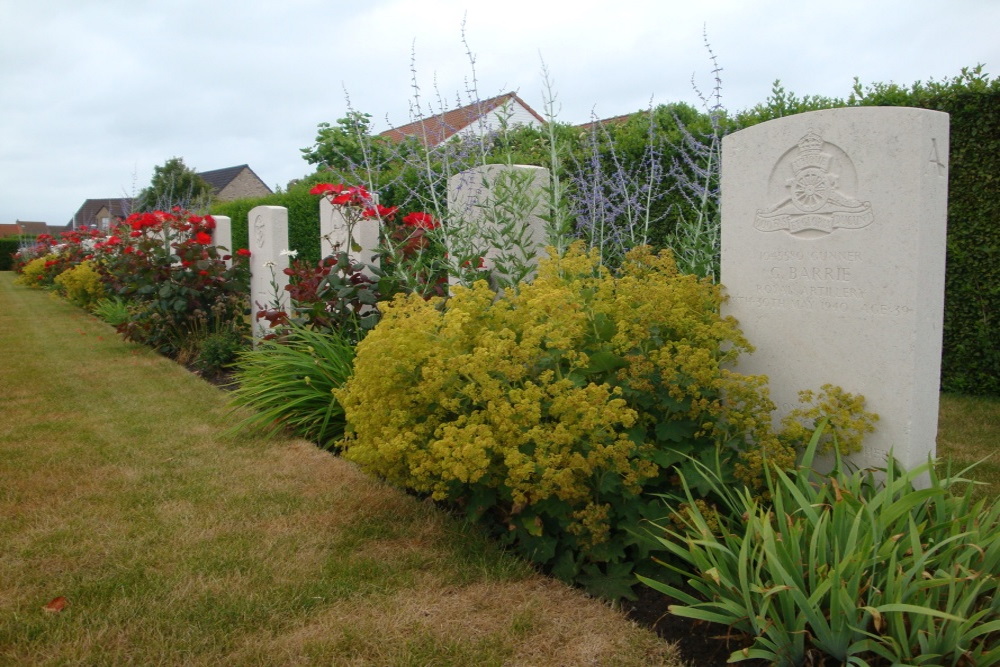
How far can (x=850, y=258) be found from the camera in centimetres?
330

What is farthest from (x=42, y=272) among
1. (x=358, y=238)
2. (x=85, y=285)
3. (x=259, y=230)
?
(x=358, y=238)

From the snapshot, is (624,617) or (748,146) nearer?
(624,617)

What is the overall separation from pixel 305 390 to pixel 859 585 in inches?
155

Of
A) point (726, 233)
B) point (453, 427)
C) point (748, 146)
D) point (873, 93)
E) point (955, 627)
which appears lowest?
point (955, 627)

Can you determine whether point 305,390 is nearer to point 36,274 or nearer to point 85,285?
point 85,285

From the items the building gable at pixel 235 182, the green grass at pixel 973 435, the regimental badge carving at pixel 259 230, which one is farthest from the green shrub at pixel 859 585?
the building gable at pixel 235 182

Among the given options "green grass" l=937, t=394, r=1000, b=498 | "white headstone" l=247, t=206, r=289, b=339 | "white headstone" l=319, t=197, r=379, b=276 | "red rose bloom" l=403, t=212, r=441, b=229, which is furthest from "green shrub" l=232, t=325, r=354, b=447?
"green grass" l=937, t=394, r=1000, b=498

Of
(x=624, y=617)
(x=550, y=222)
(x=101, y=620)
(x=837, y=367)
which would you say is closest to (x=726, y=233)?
(x=837, y=367)

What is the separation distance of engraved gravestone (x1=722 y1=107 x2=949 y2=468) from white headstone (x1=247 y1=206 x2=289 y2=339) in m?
5.19

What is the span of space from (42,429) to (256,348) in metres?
2.43

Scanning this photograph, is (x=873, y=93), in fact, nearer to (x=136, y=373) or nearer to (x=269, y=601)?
(x=269, y=601)

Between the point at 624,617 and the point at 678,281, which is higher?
the point at 678,281

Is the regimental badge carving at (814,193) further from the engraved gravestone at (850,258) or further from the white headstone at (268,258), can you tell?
the white headstone at (268,258)

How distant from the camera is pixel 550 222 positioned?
5.12 meters
